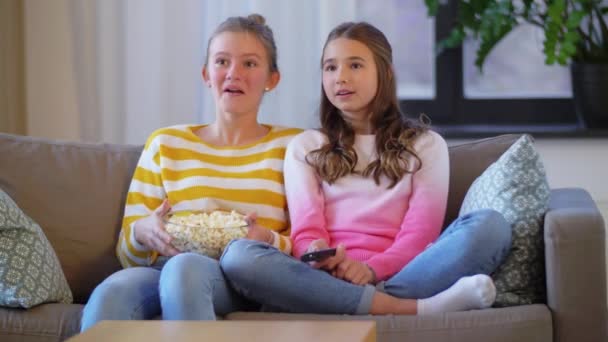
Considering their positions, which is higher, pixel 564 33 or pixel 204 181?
pixel 564 33

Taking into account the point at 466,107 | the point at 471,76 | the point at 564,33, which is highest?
the point at 564,33

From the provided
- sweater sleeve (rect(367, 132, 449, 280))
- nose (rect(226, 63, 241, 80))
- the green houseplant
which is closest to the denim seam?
sweater sleeve (rect(367, 132, 449, 280))

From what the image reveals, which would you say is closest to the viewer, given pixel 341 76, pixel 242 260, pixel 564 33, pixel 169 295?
pixel 169 295

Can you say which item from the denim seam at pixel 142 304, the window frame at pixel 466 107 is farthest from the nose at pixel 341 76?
the window frame at pixel 466 107

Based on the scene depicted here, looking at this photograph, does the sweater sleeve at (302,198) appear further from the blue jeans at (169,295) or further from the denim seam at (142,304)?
the denim seam at (142,304)

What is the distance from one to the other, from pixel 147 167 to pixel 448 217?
77 cm

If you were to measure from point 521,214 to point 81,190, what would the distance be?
3.65 feet

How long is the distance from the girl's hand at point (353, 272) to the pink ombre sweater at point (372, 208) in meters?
0.06

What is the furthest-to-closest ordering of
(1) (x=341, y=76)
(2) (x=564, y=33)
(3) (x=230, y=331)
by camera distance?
(2) (x=564, y=33)
(1) (x=341, y=76)
(3) (x=230, y=331)

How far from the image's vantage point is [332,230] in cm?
231

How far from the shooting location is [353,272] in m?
2.08

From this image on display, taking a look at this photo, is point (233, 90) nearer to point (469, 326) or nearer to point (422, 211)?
point (422, 211)

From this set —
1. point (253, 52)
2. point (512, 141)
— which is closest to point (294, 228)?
point (253, 52)

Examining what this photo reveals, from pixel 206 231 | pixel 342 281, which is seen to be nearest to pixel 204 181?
pixel 206 231
